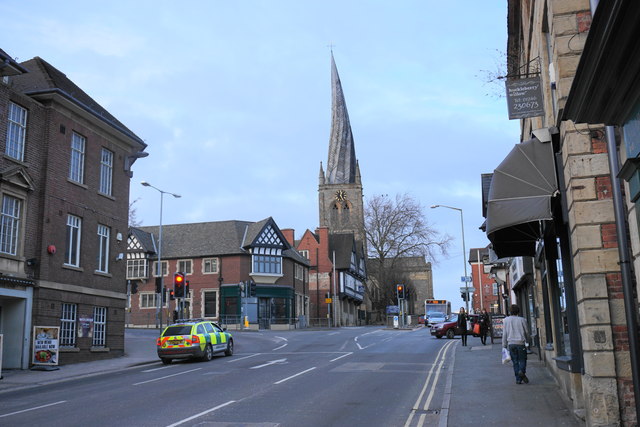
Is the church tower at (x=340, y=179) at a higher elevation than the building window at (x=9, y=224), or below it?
higher

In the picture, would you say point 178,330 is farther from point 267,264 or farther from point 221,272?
point 267,264

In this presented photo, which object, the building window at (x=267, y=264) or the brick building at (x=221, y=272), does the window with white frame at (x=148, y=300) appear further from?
the building window at (x=267, y=264)

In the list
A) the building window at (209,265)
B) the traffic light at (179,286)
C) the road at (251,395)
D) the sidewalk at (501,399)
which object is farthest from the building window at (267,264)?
the sidewalk at (501,399)

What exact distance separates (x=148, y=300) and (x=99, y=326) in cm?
3254

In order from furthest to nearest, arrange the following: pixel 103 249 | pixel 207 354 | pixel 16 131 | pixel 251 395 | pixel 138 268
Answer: pixel 138 268
pixel 103 249
pixel 207 354
pixel 16 131
pixel 251 395

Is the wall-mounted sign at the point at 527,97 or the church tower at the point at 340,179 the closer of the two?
the wall-mounted sign at the point at 527,97

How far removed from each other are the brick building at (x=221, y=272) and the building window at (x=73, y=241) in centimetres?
3044

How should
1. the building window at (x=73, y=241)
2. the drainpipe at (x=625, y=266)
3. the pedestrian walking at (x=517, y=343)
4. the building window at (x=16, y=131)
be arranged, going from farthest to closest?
the building window at (x=73, y=241), the building window at (x=16, y=131), the pedestrian walking at (x=517, y=343), the drainpipe at (x=625, y=266)

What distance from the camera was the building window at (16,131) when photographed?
2189cm

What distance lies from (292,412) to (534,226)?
5650 millimetres

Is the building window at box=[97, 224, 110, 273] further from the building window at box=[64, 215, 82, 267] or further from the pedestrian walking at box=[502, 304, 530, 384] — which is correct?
the pedestrian walking at box=[502, 304, 530, 384]

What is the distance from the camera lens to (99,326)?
86.6ft

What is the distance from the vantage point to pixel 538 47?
37.6 ft

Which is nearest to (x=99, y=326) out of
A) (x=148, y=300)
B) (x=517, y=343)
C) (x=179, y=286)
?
(x=179, y=286)
